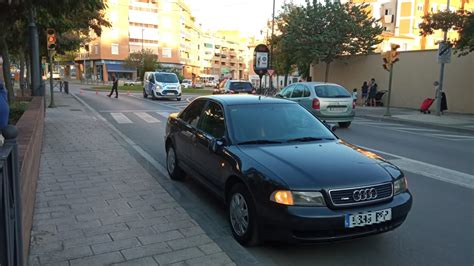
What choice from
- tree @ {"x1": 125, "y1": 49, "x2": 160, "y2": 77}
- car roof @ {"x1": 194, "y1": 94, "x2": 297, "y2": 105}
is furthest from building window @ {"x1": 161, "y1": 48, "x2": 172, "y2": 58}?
car roof @ {"x1": 194, "y1": 94, "x2": 297, "y2": 105}

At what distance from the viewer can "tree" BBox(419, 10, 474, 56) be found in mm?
16141

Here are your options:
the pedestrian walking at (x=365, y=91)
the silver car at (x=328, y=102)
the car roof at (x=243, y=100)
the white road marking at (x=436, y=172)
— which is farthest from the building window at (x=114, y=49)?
the car roof at (x=243, y=100)

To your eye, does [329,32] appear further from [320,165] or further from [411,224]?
[320,165]

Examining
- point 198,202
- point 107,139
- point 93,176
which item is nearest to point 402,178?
point 198,202

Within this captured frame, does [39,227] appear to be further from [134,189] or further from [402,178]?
[402,178]

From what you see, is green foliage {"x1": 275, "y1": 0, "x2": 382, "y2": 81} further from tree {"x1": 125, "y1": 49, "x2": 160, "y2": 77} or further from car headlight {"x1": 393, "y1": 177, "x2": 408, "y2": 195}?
tree {"x1": 125, "y1": 49, "x2": 160, "y2": 77}

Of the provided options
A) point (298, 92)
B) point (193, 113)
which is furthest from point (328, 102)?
point (193, 113)

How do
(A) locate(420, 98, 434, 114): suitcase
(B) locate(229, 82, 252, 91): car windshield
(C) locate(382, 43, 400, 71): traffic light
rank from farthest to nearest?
(B) locate(229, 82, 252, 91): car windshield
(A) locate(420, 98, 434, 114): suitcase
(C) locate(382, 43, 400, 71): traffic light

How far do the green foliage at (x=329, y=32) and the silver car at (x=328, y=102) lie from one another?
13944 millimetres

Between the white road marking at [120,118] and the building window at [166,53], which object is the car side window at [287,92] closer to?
the white road marking at [120,118]

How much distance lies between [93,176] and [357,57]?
82.2ft

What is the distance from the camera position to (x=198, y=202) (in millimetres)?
5699

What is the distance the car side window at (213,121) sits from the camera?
17.4 ft

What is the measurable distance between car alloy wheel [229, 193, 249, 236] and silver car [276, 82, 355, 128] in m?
9.75
